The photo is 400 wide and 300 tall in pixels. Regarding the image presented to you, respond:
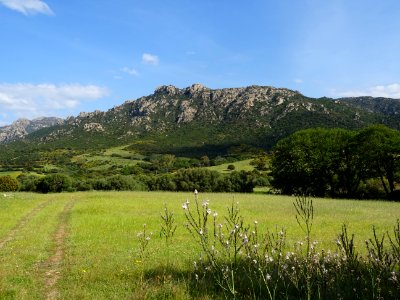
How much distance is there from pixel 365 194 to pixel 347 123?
136 metres

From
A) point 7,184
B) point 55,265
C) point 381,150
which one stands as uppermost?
point 381,150

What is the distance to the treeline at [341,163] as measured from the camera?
59312mm

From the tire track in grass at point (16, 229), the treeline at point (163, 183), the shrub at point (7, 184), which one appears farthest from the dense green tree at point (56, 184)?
the tire track in grass at point (16, 229)

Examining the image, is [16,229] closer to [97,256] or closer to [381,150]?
[97,256]

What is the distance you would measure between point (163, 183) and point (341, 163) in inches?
1760

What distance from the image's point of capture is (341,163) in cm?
6450

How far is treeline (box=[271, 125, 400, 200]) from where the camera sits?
5931 centimetres

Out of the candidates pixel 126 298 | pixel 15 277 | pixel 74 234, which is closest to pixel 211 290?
pixel 126 298

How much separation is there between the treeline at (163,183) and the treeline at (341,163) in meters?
14.5

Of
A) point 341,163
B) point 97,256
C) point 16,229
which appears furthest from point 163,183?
point 97,256

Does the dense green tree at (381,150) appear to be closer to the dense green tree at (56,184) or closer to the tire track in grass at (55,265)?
the tire track in grass at (55,265)

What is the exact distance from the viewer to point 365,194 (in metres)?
66.1

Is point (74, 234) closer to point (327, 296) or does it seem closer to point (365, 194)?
point (327, 296)

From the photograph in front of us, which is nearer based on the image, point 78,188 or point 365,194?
point 365,194
